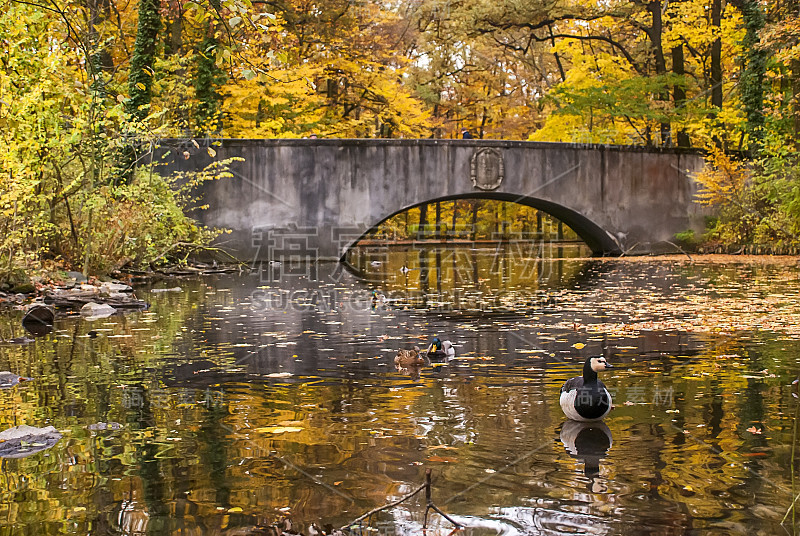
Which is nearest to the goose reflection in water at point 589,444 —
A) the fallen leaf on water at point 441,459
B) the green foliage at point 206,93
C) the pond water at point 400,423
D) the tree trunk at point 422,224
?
the pond water at point 400,423

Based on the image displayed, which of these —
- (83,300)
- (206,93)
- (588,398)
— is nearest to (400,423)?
(588,398)

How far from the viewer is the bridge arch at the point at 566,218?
1045 inches

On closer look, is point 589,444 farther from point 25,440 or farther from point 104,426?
point 25,440

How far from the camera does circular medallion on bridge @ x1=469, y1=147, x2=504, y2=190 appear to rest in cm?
2622

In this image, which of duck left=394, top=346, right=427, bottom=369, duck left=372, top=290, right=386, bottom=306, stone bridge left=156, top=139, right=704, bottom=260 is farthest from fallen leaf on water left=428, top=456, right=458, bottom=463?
stone bridge left=156, top=139, right=704, bottom=260

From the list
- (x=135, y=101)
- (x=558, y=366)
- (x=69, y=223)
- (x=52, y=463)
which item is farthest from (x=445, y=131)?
(x=52, y=463)

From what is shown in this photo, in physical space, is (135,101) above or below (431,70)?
below

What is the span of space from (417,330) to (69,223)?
26.1 feet

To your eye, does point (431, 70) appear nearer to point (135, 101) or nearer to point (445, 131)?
point (445, 131)

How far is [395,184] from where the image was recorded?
25.9 meters

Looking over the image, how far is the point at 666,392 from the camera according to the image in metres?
6.61

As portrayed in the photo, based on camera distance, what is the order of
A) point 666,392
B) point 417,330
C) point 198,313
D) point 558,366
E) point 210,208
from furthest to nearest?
point 210,208 < point 198,313 < point 417,330 < point 558,366 < point 666,392

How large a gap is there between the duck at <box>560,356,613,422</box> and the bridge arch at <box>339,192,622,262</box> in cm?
2021

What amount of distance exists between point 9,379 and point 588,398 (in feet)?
14.7
